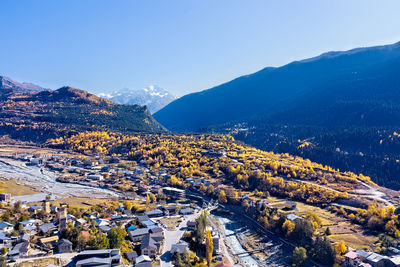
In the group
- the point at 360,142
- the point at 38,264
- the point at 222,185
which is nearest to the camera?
the point at 38,264

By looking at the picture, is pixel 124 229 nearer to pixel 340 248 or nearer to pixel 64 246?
pixel 64 246

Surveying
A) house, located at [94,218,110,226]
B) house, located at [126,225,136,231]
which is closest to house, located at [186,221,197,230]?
house, located at [126,225,136,231]

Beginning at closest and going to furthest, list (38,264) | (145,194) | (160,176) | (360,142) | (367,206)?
(38,264) < (367,206) < (145,194) < (160,176) < (360,142)

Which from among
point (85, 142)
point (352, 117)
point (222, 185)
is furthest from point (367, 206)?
point (352, 117)

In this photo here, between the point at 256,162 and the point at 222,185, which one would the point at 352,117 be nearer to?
the point at 256,162

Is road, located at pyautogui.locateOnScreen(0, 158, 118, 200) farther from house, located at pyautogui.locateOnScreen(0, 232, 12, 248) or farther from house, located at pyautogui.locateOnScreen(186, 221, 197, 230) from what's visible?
house, located at pyautogui.locateOnScreen(0, 232, 12, 248)

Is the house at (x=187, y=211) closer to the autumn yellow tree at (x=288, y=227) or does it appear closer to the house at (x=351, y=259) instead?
the autumn yellow tree at (x=288, y=227)

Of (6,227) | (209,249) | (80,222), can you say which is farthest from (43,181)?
(209,249)
